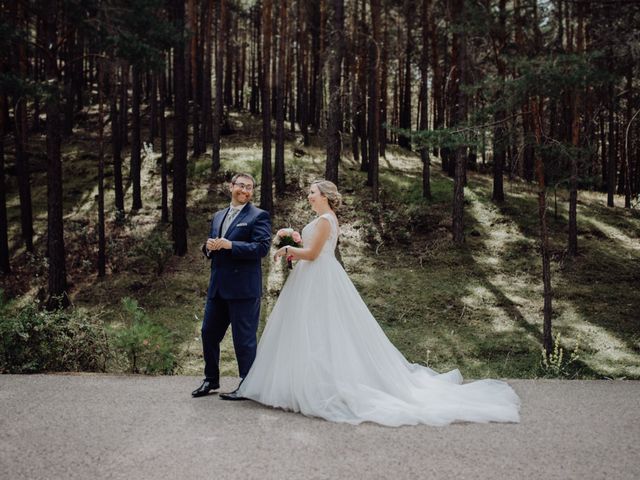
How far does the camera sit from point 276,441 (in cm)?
446

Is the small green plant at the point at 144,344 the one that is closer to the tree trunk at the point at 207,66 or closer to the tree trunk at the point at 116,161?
the tree trunk at the point at 116,161

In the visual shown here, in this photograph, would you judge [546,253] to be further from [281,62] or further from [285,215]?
[281,62]

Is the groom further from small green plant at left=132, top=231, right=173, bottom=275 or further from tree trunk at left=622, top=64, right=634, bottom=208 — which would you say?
small green plant at left=132, top=231, right=173, bottom=275

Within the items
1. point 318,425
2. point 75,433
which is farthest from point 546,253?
point 75,433

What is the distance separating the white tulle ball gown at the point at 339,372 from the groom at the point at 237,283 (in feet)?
0.73

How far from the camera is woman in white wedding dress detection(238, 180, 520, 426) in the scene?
201 inches

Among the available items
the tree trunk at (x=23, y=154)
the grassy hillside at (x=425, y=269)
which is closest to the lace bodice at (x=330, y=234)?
the grassy hillside at (x=425, y=269)

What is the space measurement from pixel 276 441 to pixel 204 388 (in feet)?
5.19

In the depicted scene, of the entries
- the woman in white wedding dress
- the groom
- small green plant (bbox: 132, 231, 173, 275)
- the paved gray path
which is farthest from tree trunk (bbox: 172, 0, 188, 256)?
the woman in white wedding dress

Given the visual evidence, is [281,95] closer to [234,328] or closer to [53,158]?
[53,158]

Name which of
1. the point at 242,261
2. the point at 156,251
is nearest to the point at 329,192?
the point at 242,261

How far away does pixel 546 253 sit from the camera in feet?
32.4

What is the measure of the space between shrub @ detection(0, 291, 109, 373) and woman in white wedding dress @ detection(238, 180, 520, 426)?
8.93 feet

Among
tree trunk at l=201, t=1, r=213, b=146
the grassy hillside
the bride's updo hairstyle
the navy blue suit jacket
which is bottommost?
the grassy hillside
